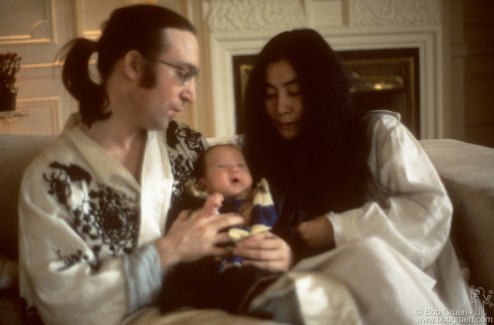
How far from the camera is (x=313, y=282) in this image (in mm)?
1128

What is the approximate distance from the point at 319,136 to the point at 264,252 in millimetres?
426

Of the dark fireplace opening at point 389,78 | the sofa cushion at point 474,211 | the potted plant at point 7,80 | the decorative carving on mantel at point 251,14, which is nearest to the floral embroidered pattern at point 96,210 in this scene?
the sofa cushion at point 474,211

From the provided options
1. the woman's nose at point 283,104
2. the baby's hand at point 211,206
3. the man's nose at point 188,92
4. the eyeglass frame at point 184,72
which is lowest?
the baby's hand at point 211,206

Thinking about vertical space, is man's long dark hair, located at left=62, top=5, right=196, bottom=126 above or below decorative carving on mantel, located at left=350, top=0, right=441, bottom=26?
below

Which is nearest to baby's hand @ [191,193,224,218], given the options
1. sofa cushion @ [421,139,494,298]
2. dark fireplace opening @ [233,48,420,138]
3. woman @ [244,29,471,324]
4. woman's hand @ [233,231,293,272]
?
woman's hand @ [233,231,293,272]

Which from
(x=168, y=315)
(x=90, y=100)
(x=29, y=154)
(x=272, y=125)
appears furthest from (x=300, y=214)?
(x=29, y=154)

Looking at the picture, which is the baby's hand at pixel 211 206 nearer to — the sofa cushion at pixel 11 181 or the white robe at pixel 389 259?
the white robe at pixel 389 259

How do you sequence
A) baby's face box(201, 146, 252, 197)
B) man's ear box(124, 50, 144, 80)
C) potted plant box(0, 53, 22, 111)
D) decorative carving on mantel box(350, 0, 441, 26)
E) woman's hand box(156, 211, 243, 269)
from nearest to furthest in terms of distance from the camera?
woman's hand box(156, 211, 243, 269) → man's ear box(124, 50, 144, 80) → baby's face box(201, 146, 252, 197) → potted plant box(0, 53, 22, 111) → decorative carving on mantel box(350, 0, 441, 26)

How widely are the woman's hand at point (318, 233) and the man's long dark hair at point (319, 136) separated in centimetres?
11

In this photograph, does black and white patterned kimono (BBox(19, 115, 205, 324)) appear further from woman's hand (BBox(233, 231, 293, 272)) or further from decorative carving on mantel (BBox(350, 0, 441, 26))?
decorative carving on mantel (BBox(350, 0, 441, 26))

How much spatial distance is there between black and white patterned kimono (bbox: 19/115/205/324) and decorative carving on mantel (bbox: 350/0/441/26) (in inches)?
99.0

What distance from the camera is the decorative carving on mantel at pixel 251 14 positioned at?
3451 mm

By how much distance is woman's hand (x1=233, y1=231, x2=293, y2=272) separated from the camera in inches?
50.4

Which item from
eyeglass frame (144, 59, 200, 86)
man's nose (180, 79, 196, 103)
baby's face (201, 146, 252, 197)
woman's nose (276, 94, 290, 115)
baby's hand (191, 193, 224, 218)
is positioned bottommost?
baby's hand (191, 193, 224, 218)
